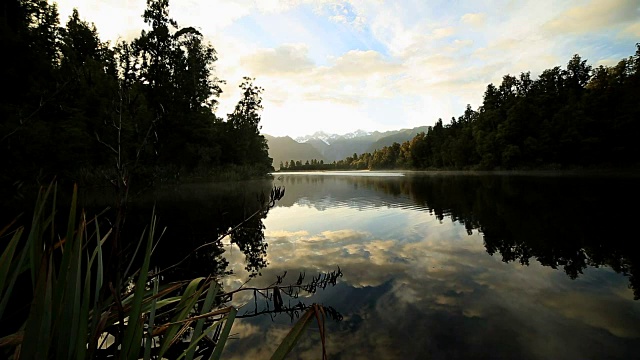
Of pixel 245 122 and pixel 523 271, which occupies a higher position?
pixel 245 122

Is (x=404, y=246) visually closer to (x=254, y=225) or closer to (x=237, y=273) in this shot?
(x=237, y=273)

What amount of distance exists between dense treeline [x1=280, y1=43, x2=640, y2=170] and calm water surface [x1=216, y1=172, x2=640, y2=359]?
66.6 m

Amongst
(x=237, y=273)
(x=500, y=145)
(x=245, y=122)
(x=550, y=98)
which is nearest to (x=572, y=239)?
(x=237, y=273)

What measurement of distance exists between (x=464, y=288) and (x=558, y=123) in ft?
272

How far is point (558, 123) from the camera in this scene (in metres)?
66.6

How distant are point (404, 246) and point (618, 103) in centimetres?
8333

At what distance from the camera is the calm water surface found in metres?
4.30

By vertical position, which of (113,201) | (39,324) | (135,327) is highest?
(39,324)

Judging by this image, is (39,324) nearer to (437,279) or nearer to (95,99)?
(437,279)

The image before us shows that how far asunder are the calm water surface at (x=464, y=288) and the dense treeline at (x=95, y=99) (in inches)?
398

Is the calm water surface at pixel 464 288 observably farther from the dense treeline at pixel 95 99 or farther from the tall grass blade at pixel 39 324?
the dense treeline at pixel 95 99

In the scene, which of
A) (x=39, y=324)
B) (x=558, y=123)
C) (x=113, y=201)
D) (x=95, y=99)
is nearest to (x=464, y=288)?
(x=39, y=324)

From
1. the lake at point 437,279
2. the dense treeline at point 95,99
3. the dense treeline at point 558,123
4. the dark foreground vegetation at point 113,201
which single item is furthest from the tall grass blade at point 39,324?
the dense treeline at point 558,123

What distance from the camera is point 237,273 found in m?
7.27
